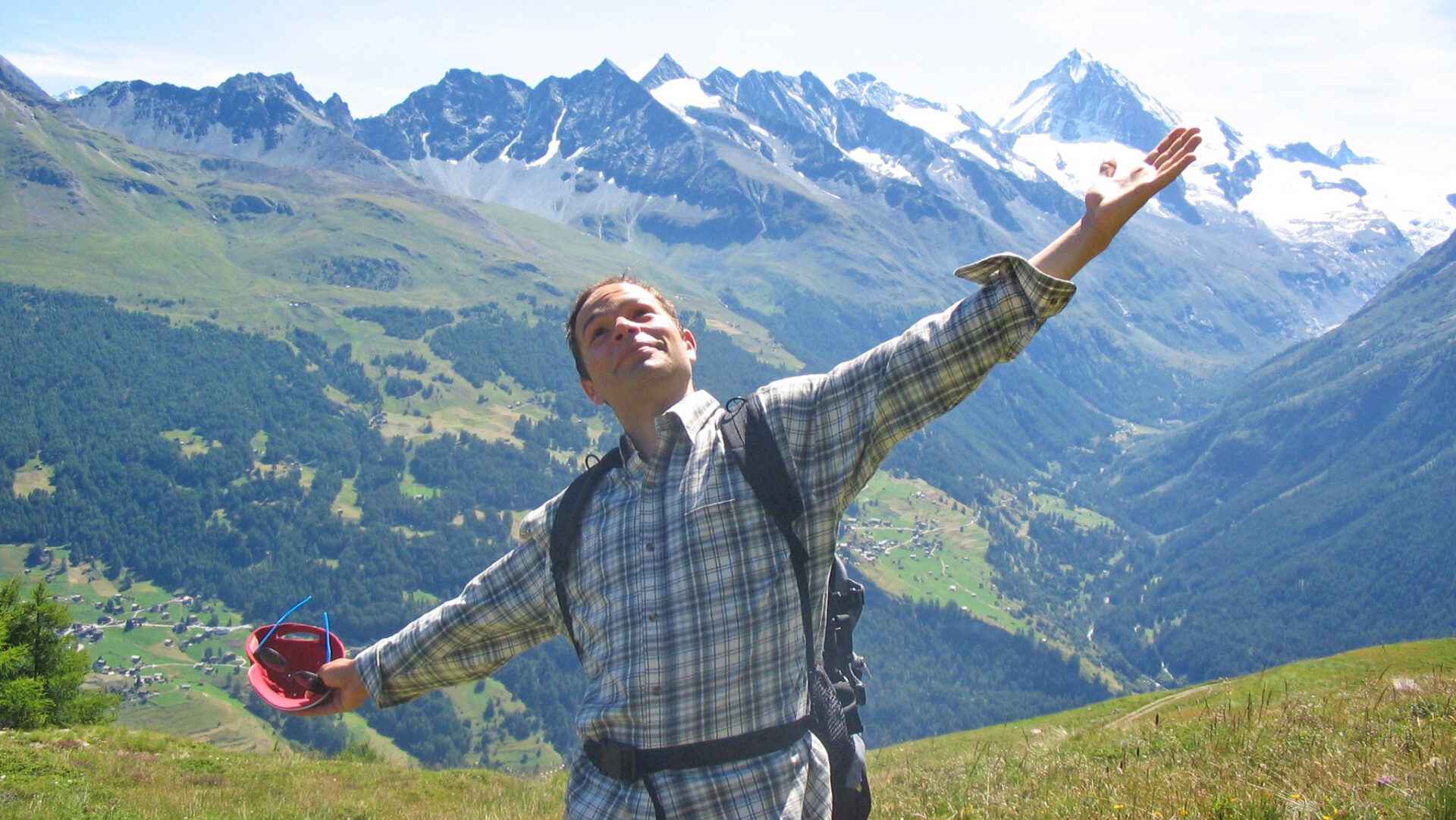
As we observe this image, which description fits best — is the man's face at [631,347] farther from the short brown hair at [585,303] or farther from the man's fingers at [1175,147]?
the man's fingers at [1175,147]

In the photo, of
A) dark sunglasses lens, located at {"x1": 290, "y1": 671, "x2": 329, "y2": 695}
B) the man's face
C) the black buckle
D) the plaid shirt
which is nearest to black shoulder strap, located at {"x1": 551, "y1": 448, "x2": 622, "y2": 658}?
the plaid shirt

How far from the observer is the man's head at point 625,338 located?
4652 millimetres

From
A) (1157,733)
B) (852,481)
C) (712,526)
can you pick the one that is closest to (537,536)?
(712,526)

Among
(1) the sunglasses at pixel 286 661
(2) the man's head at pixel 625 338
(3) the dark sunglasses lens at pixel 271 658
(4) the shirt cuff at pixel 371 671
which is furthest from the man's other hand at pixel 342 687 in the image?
(2) the man's head at pixel 625 338

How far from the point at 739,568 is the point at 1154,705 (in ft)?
72.1

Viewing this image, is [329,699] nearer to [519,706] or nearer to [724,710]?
[724,710]

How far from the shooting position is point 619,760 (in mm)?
4105

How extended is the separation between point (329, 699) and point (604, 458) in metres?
2.53

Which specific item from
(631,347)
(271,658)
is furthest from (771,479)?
(271,658)

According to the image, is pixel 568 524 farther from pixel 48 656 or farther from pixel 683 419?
pixel 48 656

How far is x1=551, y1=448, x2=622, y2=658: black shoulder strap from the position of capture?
15.3 ft

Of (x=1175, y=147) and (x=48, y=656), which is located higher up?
(x=1175, y=147)

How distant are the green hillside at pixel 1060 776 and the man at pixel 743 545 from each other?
10.6 ft

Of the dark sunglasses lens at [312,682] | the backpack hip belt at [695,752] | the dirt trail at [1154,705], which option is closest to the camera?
the backpack hip belt at [695,752]
